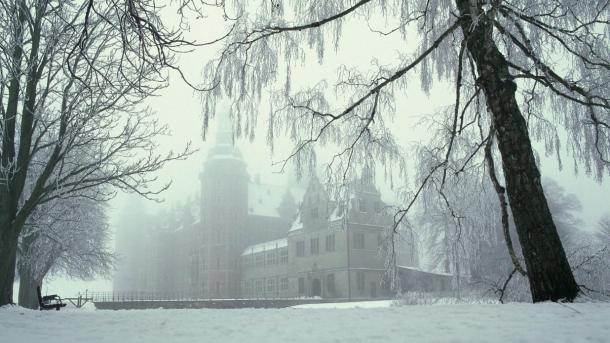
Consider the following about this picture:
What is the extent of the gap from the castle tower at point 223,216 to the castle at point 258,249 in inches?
4.7

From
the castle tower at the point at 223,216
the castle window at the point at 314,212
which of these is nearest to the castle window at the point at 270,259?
the castle tower at the point at 223,216

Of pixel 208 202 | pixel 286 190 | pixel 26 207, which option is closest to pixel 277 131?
pixel 26 207

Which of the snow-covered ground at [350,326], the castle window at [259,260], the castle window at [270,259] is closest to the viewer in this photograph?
the snow-covered ground at [350,326]

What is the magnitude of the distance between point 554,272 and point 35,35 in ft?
38.2

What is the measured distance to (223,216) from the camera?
6366 centimetres

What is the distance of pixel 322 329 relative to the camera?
17.7 feet

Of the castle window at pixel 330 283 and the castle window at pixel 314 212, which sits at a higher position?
the castle window at pixel 314 212

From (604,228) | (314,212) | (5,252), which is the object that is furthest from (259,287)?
(5,252)

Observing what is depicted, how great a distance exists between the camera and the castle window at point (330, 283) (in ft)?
143

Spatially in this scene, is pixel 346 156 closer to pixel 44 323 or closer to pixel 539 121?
pixel 539 121

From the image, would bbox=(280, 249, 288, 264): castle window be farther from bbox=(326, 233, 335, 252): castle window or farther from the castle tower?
the castle tower

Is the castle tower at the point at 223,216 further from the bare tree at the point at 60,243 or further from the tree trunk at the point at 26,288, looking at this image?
the tree trunk at the point at 26,288

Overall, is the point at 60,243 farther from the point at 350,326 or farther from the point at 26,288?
the point at 350,326

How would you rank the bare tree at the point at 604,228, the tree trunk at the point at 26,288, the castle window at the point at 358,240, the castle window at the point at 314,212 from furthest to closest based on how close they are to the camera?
the castle window at the point at 314,212
the castle window at the point at 358,240
the bare tree at the point at 604,228
the tree trunk at the point at 26,288
